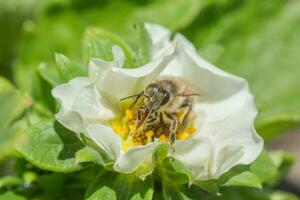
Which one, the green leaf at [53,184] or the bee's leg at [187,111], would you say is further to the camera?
the green leaf at [53,184]

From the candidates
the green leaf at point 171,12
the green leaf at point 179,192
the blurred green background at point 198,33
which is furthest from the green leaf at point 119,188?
the green leaf at point 171,12

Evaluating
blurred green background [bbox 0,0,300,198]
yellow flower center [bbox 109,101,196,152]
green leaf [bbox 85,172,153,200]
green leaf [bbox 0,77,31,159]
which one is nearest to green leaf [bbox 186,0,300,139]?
blurred green background [bbox 0,0,300,198]

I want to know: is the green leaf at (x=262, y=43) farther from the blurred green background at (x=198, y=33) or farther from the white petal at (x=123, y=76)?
the white petal at (x=123, y=76)

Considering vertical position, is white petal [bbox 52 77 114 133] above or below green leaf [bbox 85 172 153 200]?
above

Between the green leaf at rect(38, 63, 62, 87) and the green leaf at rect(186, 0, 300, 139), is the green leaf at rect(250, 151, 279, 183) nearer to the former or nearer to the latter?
the green leaf at rect(38, 63, 62, 87)

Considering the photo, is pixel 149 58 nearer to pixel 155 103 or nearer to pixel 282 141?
pixel 155 103

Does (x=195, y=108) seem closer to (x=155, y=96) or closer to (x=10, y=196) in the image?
(x=155, y=96)

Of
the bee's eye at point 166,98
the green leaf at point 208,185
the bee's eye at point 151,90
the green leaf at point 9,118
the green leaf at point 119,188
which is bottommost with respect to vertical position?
the green leaf at point 119,188

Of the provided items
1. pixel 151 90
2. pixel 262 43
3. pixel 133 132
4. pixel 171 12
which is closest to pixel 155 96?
pixel 151 90

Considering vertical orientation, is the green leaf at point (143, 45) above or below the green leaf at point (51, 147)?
above
